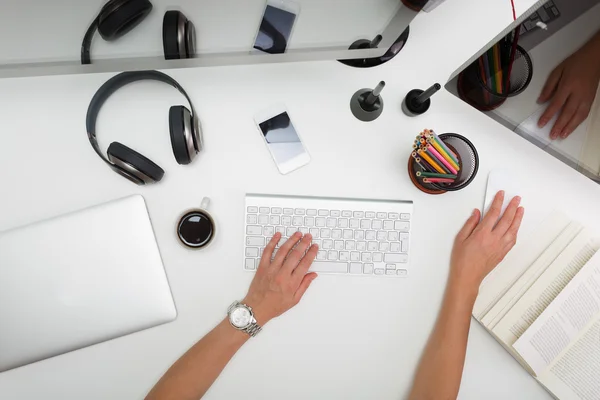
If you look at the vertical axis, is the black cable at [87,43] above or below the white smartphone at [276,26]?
below

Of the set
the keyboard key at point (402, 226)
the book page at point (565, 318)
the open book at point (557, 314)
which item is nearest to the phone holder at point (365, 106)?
the keyboard key at point (402, 226)

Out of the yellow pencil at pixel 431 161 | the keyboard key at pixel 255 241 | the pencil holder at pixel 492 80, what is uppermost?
the pencil holder at pixel 492 80

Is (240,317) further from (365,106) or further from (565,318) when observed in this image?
(565,318)

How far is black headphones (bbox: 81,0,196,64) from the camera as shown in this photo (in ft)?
2.58

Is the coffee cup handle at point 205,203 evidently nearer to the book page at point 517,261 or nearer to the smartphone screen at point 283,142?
the smartphone screen at point 283,142

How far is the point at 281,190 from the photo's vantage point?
93 cm

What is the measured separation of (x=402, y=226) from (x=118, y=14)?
0.68 metres

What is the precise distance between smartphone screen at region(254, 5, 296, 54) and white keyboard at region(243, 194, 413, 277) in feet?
0.96

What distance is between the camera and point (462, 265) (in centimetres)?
92

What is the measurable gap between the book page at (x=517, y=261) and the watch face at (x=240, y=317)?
0.48 meters

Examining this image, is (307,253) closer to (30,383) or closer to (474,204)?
(474,204)

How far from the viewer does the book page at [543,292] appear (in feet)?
3.01

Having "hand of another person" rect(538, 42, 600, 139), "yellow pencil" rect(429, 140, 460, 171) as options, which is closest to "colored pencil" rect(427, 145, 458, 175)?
"yellow pencil" rect(429, 140, 460, 171)

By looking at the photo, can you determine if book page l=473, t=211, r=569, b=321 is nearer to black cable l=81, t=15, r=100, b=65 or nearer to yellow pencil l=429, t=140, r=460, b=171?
yellow pencil l=429, t=140, r=460, b=171
